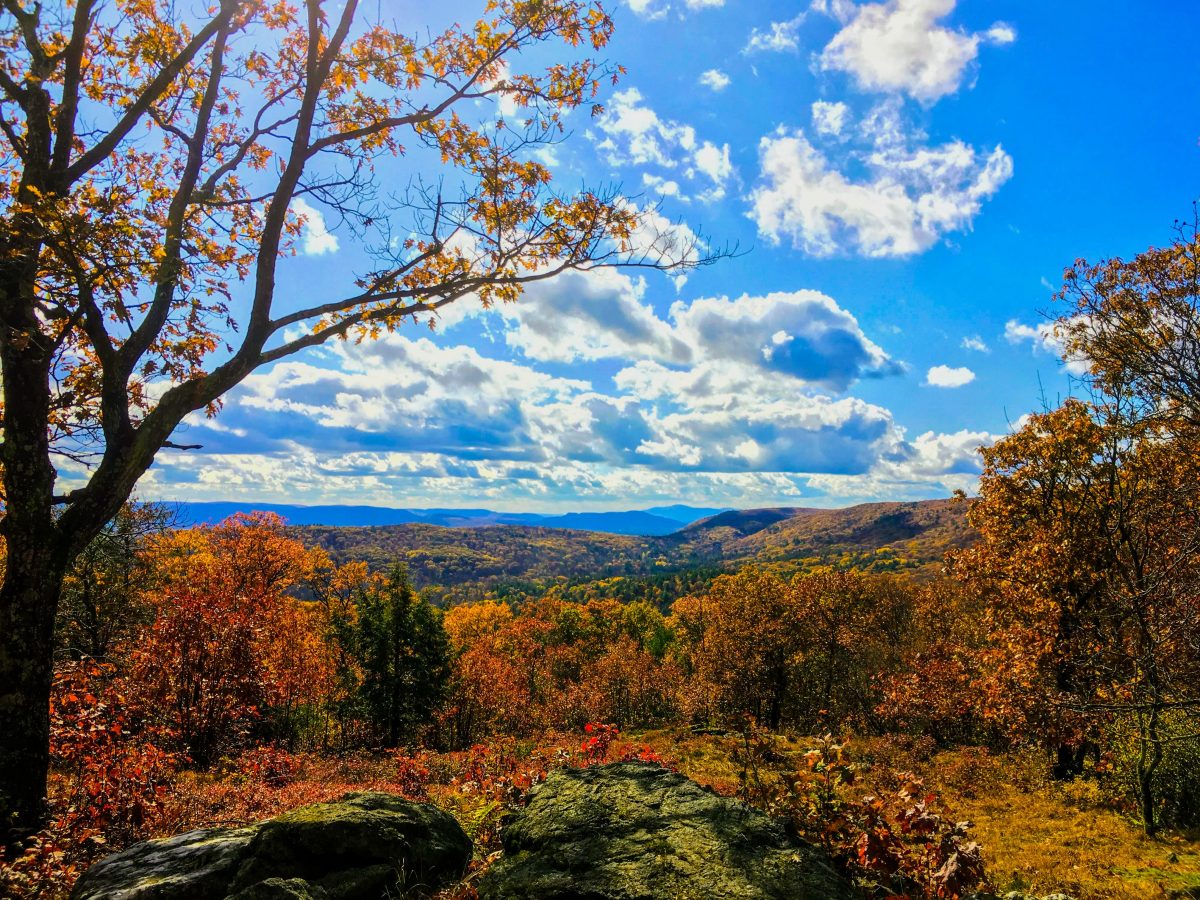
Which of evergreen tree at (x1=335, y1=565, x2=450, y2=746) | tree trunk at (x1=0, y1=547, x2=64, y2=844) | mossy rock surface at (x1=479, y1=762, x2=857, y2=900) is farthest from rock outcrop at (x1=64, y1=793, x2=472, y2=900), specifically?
evergreen tree at (x1=335, y1=565, x2=450, y2=746)

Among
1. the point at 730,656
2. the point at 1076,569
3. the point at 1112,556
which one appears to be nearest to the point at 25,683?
the point at 1112,556

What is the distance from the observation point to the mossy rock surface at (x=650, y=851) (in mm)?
4410

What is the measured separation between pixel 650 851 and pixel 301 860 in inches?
152

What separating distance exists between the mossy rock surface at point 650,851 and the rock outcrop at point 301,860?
132 cm

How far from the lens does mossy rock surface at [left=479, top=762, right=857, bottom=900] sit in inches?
174

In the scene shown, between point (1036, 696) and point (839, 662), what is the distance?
27.2 meters

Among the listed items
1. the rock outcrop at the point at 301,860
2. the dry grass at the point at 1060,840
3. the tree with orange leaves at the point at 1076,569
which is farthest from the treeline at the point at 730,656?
the rock outcrop at the point at 301,860

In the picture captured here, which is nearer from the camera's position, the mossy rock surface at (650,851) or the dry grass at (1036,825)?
the mossy rock surface at (650,851)

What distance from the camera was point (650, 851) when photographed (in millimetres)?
4863

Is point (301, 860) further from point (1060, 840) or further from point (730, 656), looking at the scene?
point (730, 656)

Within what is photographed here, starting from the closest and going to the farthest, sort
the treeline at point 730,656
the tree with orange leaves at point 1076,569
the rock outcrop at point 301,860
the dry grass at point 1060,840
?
the rock outcrop at point 301,860, the dry grass at point 1060,840, the tree with orange leaves at point 1076,569, the treeline at point 730,656

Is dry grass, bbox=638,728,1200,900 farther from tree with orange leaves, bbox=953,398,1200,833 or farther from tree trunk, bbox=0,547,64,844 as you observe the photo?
tree trunk, bbox=0,547,64,844

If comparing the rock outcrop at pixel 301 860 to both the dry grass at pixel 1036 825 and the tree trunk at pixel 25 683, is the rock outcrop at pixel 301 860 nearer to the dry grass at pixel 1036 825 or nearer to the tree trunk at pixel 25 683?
the tree trunk at pixel 25 683

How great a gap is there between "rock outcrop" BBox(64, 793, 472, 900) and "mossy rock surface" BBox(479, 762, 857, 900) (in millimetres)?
1318
